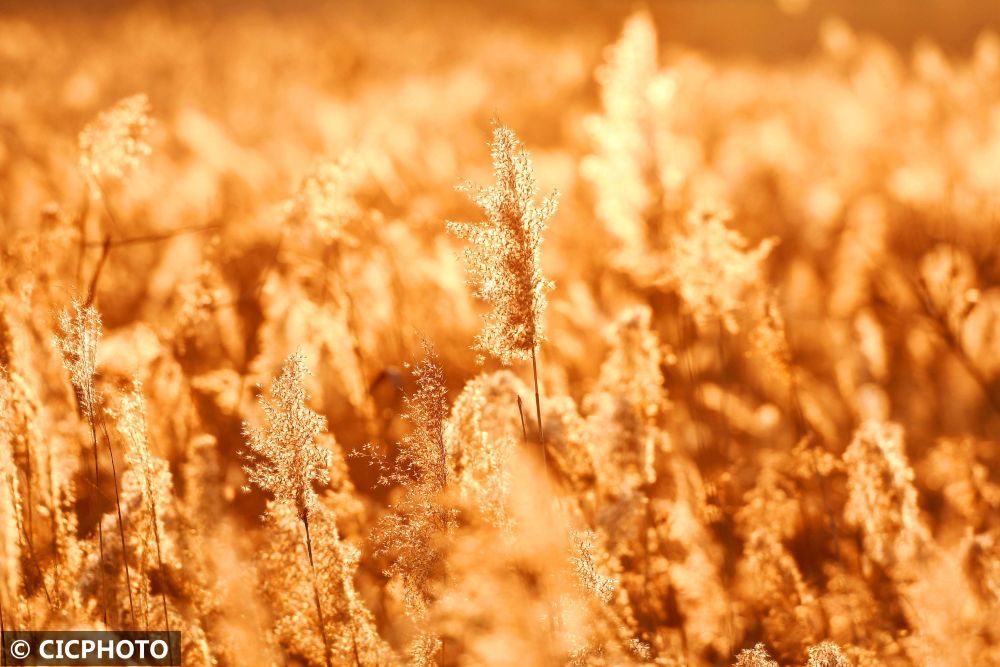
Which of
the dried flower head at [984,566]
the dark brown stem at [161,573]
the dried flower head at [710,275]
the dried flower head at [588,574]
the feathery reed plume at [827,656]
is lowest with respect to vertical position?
the feathery reed plume at [827,656]

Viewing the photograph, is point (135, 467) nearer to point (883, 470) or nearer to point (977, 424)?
point (883, 470)

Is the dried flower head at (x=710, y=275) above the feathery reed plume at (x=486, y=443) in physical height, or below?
above

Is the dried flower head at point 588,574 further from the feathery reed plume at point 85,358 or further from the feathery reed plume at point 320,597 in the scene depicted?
the feathery reed plume at point 85,358

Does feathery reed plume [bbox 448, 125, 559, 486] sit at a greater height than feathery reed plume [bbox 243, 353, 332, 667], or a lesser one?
greater

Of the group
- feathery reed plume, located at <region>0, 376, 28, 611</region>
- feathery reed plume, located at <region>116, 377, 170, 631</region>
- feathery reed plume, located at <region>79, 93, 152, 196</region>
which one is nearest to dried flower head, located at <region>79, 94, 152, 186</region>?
feathery reed plume, located at <region>79, 93, 152, 196</region>

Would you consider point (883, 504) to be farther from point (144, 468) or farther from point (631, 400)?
point (144, 468)

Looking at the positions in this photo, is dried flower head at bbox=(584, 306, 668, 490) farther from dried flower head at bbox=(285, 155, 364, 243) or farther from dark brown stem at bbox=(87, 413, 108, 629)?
dark brown stem at bbox=(87, 413, 108, 629)

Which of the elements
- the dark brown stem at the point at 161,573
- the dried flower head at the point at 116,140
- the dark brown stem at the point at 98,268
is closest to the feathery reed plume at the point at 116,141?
the dried flower head at the point at 116,140
